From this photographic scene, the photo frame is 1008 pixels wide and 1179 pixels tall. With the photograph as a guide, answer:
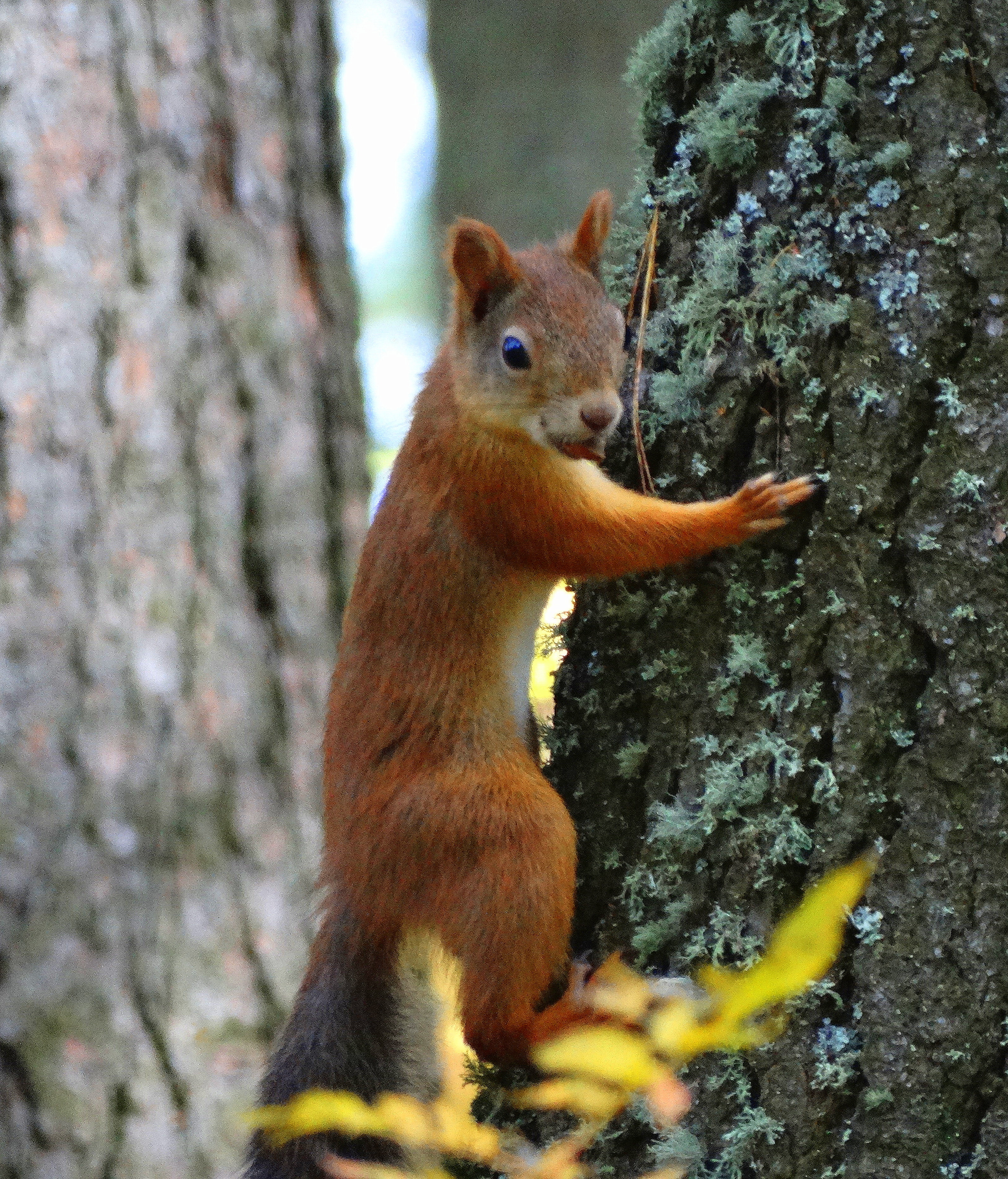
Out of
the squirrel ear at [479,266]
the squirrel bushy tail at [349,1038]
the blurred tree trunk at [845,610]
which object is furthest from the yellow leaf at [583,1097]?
the squirrel ear at [479,266]

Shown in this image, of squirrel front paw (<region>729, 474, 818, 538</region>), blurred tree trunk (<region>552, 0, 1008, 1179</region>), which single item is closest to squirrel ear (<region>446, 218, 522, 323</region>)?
blurred tree trunk (<region>552, 0, 1008, 1179</region>)

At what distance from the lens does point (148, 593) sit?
2.81 metres

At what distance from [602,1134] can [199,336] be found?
1.99 m

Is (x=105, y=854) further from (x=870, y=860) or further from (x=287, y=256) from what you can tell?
(x=870, y=860)

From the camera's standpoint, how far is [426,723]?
180cm

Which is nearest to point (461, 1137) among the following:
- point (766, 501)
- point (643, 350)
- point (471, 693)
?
point (471, 693)

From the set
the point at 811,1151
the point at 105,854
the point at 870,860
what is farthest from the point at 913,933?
the point at 105,854

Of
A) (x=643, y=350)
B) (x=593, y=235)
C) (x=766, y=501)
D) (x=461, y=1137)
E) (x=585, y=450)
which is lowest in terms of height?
(x=461, y=1137)

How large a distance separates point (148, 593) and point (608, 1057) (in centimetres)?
205

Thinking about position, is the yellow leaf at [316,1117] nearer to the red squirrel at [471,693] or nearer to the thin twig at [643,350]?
the red squirrel at [471,693]

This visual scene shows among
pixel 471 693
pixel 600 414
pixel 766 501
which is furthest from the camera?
pixel 471 693

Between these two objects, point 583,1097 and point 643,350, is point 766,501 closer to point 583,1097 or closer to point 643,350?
point 643,350

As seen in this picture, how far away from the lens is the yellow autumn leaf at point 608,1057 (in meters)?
0.96

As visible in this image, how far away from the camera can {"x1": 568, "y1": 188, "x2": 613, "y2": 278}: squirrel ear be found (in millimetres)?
1987
